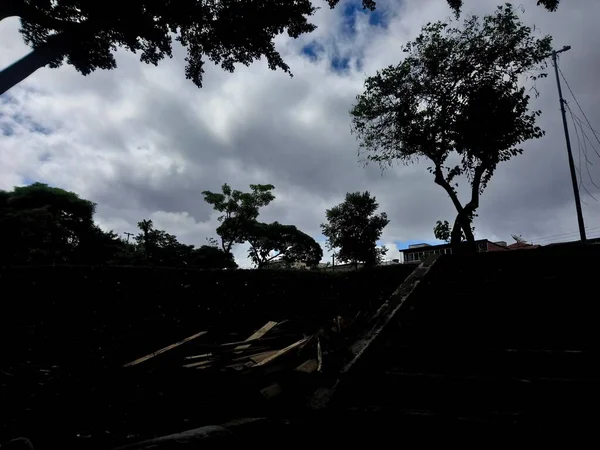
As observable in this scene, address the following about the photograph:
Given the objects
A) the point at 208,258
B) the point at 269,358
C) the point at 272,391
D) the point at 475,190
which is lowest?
the point at 272,391

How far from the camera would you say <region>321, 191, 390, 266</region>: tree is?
1309 inches

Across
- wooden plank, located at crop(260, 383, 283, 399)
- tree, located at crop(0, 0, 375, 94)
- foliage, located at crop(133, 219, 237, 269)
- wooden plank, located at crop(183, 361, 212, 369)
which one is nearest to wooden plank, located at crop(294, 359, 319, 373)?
wooden plank, located at crop(260, 383, 283, 399)

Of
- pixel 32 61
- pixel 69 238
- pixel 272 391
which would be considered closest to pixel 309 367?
pixel 272 391

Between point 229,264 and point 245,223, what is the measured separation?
5.64 metres

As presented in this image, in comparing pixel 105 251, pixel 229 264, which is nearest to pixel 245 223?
pixel 229 264

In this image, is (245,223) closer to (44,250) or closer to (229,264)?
(229,264)

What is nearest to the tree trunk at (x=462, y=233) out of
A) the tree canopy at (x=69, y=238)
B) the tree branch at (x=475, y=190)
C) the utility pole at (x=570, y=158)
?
the tree branch at (x=475, y=190)

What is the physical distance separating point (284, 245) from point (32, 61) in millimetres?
32939

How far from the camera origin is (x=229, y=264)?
112 ft

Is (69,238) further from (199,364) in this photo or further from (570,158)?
(570,158)

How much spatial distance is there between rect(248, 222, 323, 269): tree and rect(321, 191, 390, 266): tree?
7.43m

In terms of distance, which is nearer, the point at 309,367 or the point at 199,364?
the point at 309,367

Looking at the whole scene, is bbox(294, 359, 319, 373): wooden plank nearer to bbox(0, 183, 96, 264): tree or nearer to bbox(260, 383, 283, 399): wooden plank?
bbox(260, 383, 283, 399): wooden plank

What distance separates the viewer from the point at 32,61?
962 cm
